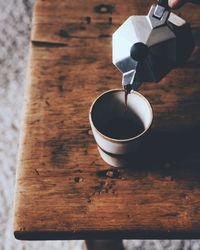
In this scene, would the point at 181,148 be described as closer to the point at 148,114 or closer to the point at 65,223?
the point at 148,114

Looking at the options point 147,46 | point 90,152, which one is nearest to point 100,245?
point 90,152

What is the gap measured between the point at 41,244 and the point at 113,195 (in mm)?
442

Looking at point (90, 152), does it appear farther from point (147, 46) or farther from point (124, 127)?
point (147, 46)

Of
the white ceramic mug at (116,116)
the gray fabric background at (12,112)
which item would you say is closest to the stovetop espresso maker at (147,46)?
the white ceramic mug at (116,116)

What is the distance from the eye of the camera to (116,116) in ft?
2.09

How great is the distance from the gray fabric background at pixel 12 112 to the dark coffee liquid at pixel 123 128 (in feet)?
1.50

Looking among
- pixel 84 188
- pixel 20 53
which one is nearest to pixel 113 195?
pixel 84 188

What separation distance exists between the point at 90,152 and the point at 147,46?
187 millimetres

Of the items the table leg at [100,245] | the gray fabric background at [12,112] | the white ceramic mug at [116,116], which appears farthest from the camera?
the gray fabric background at [12,112]

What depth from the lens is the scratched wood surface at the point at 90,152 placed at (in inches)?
24.1

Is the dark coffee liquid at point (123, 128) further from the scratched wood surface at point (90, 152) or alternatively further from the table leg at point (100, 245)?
the table leg at point (100, 245)

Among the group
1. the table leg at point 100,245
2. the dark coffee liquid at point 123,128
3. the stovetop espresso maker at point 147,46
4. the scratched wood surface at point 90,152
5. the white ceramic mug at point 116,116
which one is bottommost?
the table leg at point 100,245

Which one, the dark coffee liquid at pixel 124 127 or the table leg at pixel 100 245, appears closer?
the dark coffee liquid at pixel 124 127

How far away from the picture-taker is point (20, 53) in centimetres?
133
